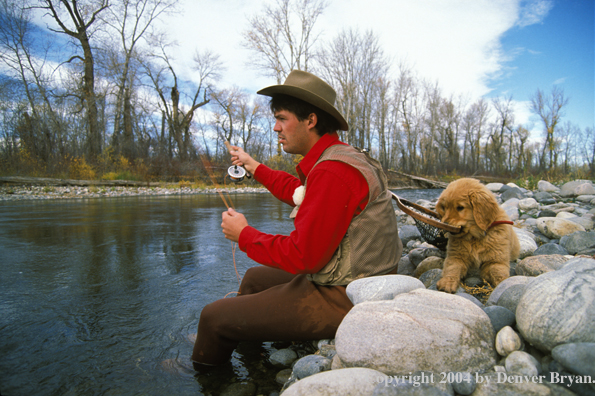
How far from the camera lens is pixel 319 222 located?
1.72 m

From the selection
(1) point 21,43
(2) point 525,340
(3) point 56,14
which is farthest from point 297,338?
(1) point 21,43

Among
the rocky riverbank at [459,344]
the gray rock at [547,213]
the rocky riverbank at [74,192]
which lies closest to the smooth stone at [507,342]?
the rocky riverbank at [459,344]

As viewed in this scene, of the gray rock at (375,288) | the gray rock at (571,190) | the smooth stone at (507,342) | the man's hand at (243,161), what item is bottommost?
the smooth stone at (507,342)

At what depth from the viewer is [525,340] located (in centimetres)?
159

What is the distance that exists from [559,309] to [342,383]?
1.03 metres

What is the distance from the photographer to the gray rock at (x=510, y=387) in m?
1.21

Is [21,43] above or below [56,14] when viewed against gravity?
below

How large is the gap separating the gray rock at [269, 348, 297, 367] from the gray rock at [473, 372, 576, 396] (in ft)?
3.70

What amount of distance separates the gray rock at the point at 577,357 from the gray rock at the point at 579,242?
9.51 feet

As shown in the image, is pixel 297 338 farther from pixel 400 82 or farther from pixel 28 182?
pixel 400 82

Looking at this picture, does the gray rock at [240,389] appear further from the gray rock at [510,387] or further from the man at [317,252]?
the gray rock at [510,387]

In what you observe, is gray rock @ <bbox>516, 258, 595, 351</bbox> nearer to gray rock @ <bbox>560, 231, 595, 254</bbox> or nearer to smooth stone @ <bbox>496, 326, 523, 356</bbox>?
smooth stone @ <bbox>496, 326, 523, 356</bbox>

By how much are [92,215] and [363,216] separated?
29.6ft

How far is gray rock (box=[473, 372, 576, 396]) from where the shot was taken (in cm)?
121
